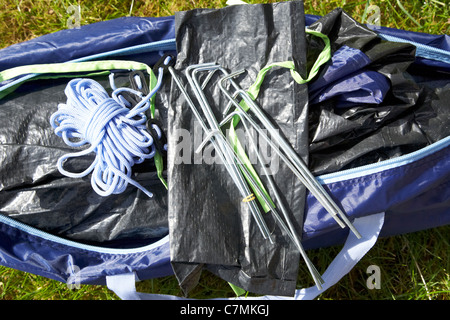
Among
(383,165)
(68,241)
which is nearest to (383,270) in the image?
(383,165)

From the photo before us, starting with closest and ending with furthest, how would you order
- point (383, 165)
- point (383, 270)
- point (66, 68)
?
1. point (383, 165)
2. point (66, 68)
3. point (383, 270)

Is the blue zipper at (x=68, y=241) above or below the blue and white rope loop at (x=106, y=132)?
below

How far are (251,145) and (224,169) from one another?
7 cm

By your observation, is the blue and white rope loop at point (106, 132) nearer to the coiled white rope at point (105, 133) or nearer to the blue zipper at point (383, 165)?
the coiled white rope at point (105, 133)

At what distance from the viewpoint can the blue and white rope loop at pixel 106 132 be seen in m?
0.83

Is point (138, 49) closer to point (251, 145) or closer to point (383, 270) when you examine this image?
point (251, 145)

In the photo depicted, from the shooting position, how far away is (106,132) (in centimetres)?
84

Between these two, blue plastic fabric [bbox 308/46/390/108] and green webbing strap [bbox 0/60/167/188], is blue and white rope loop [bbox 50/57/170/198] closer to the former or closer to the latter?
green webbing strap [bbox 0/60/167/188]

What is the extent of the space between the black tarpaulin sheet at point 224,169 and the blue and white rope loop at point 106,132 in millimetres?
66

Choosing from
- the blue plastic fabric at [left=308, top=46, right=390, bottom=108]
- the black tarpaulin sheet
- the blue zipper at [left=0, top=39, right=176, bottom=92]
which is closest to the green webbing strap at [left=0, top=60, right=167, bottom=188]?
the blue zipper at [left=0, top=39, right=176, bottom=92]

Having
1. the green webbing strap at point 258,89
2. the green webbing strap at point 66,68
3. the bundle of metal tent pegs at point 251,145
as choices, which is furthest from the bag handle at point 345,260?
the green webbing strap at point 66,68
